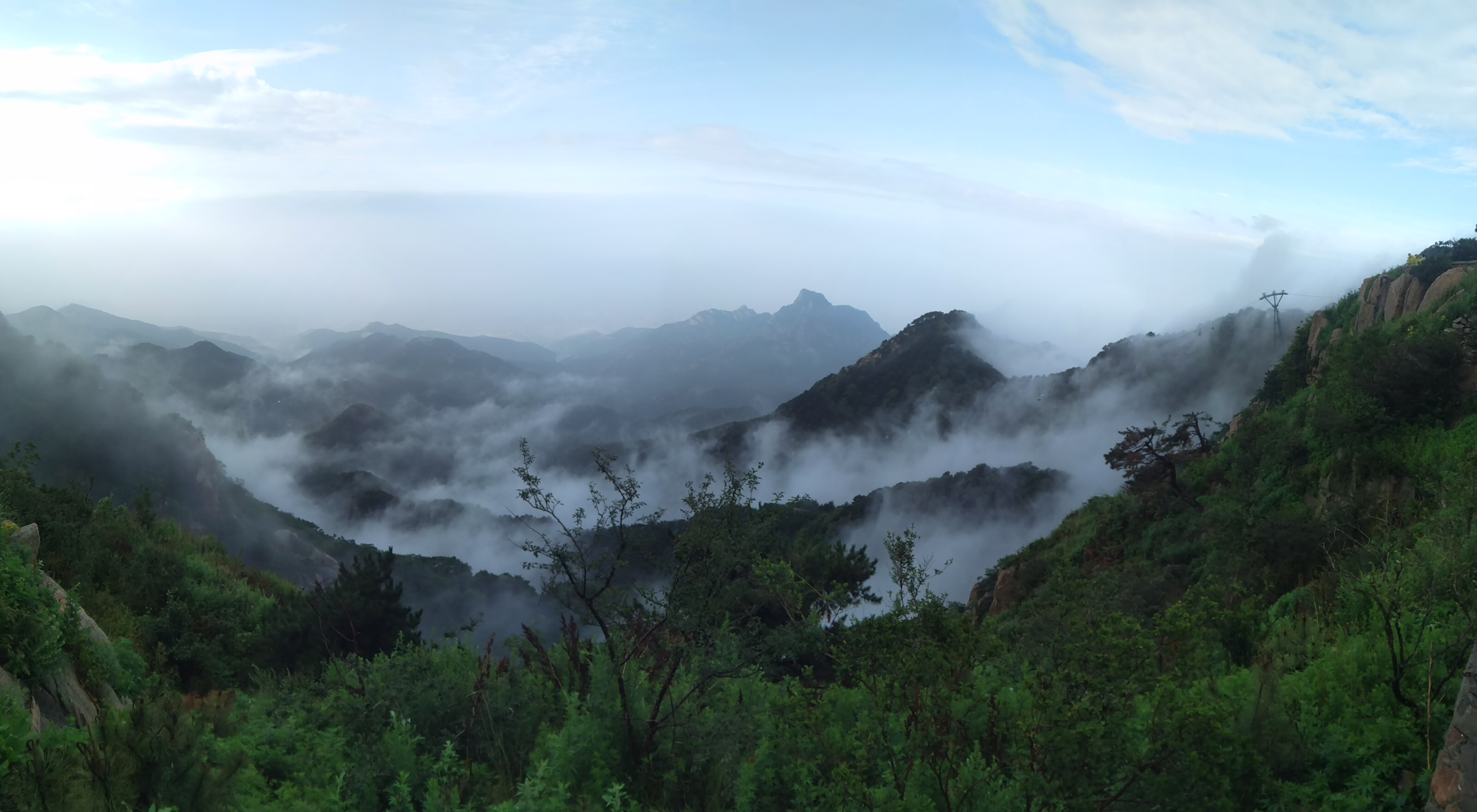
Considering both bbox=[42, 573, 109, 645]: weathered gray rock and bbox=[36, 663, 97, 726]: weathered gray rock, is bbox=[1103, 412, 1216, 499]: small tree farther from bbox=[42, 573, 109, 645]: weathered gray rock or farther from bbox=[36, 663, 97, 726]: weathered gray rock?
bbox=[36, 663, 97, 726]: weathered gray rock

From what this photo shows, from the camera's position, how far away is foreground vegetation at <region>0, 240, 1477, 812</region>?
16.1ft

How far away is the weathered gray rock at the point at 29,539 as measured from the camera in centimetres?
898

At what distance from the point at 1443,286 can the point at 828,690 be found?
19632 mm

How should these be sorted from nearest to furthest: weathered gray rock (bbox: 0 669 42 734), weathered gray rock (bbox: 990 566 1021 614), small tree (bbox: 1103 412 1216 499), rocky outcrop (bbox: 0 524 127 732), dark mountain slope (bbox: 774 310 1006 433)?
weathered gray rock (bbox: 0 669 42 734) → rocky outcrop (bbox: 0 524 127 732) → small tree (bbox: 1103 412 1216 499) → weathered gray rock (bbox: 990 566 1021 614) → dark mountain slope (bbox: 774 310 1006 433)

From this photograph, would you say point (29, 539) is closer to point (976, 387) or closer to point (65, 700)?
point (65, 700)

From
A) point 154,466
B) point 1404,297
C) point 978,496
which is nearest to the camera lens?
point 1404,297

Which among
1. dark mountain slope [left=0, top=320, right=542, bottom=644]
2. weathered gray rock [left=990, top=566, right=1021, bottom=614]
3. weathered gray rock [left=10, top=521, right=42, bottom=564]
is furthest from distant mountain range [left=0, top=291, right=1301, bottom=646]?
weathered gray rock [left=990, top=566, right=1021, bottom=614]

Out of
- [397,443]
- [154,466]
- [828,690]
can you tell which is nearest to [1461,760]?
[828,690]

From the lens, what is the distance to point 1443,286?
60.7ft

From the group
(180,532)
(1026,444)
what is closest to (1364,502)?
(180,532)

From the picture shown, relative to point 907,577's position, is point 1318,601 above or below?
below

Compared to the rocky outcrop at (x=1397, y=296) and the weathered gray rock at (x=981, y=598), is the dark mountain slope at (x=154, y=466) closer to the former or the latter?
the weathered gray rock at (x=981, y=598)

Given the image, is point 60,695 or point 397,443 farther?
point 397,443

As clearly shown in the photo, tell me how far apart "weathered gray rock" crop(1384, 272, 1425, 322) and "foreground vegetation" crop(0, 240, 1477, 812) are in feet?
25.9
